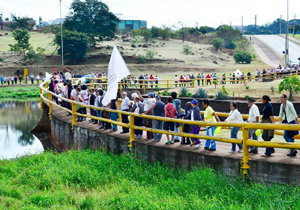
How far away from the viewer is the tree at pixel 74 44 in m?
69.4

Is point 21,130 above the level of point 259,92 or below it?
below

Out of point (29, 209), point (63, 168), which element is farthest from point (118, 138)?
point (29, 209)

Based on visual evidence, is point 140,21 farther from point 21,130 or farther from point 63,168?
point 63,168

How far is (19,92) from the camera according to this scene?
4578 cm

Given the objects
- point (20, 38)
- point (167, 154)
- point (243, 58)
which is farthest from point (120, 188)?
point (243, 58)

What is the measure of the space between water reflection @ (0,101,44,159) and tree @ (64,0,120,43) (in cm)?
4004

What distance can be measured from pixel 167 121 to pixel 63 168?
10.3ft

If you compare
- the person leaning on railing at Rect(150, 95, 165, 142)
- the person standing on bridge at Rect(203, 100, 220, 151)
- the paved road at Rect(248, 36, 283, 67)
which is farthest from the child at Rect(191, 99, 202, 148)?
the paved road at Rect(248, 36, 283, 67)

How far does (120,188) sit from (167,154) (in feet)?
5.10

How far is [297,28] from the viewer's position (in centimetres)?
11988

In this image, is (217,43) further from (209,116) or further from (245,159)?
(245,159)

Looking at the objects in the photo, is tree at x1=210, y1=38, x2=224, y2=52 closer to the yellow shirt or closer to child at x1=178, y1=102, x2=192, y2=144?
child at x1=178, y1=102, x2=192, y2=144

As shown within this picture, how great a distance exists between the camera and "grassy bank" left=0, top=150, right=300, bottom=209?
25.5ft

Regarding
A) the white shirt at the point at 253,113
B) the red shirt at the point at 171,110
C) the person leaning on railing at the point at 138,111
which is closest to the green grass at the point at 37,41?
the person leaning on railing at the point at 138,111
